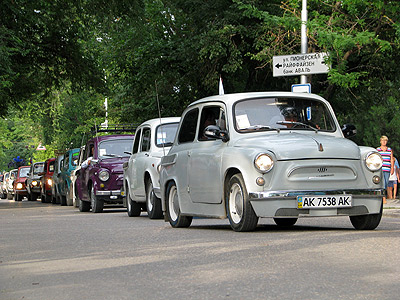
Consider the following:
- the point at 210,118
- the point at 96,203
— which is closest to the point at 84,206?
the point at 96,203

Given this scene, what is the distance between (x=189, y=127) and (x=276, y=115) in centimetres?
172

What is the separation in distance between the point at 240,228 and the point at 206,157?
134cm

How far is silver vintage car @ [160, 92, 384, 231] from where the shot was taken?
1209 cm

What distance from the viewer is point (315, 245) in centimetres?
1045

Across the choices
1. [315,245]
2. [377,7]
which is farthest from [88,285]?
[377,7]

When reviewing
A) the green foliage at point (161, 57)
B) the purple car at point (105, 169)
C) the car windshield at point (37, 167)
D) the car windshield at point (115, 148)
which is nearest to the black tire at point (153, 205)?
the purple car at point (105, 169)

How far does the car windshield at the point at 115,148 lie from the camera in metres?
23.2

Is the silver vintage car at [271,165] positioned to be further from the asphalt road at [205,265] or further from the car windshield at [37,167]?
the car windshield at [37,167]

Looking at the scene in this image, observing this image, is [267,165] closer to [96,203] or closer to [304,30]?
[96,203]

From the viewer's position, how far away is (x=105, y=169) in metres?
22.8

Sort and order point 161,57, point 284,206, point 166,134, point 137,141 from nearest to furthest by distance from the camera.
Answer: point 284,206, point 166,134, point 137,141, point 161,57

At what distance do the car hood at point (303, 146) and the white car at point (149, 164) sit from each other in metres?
5.06

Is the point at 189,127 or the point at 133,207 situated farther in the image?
the point at 133,207

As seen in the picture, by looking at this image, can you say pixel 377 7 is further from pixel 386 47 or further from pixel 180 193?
pixel 180 193
